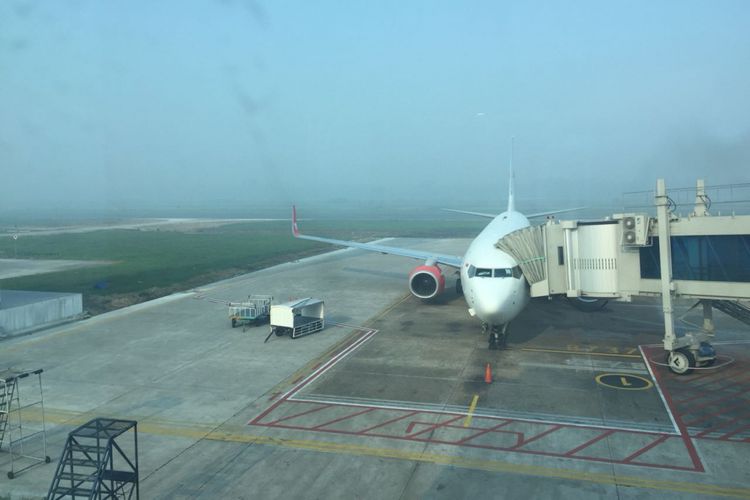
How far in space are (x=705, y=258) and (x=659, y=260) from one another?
5.45 feet

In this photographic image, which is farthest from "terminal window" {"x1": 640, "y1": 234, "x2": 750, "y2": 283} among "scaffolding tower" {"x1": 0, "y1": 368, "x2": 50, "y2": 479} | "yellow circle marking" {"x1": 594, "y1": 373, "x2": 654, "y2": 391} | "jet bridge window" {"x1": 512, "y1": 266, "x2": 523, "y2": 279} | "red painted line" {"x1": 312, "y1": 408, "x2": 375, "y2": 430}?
"scaffolding tower" {"x1": 0, "y1": 368, "x2": 50, "y2": 479}

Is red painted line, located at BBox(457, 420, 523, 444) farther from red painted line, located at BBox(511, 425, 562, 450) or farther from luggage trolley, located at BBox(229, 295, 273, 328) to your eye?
luggage trolley, located at BBox(229, 295, 273, 328)

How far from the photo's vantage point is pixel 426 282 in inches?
1369

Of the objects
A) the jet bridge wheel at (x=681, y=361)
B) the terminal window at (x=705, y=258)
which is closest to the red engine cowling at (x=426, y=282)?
the terminal window at (x=705, y=258)

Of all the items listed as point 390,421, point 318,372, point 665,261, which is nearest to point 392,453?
point 390,421

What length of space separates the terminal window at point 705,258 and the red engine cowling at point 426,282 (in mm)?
14228

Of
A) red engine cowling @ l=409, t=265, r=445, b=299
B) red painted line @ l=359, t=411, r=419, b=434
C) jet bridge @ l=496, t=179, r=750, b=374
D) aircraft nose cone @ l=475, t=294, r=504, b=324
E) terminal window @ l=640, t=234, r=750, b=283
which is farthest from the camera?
red engine cowling @ l=409, t=265, r=445, b=299

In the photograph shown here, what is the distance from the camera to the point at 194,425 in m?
17.1

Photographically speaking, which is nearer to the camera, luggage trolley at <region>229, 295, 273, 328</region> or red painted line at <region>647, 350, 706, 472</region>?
red painted line at <region>647, 350, 706, 472</region>

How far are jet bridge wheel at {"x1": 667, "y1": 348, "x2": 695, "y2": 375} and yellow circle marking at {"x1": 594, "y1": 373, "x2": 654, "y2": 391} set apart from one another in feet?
5.00

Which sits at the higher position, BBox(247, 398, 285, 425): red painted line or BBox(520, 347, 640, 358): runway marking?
BBox(247, 398, 285, 425): red painted line

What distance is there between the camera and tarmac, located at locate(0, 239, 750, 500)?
13.4 m

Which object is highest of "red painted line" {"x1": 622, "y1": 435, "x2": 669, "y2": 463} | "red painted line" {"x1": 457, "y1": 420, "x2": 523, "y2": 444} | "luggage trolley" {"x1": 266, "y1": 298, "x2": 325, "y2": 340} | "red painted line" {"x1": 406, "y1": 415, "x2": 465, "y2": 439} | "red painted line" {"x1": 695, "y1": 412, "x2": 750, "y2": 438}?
"luggage trolley" {"x1": 266, "y1": 298, "x2": 325, "y2": 340}

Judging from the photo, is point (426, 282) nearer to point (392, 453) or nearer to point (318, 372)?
point (318, 372)
